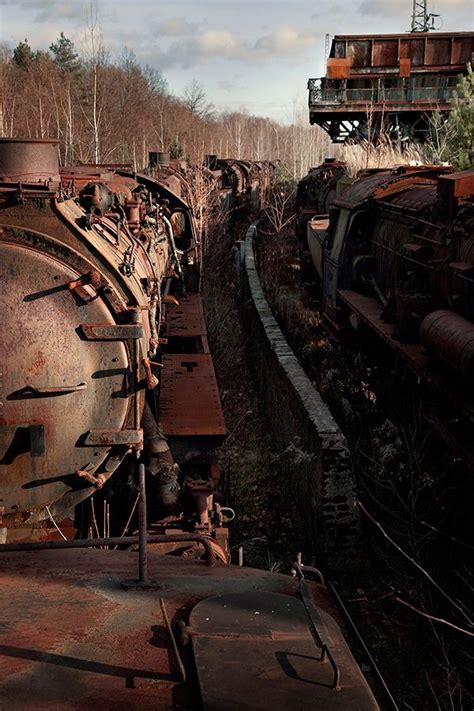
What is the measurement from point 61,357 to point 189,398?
201cm

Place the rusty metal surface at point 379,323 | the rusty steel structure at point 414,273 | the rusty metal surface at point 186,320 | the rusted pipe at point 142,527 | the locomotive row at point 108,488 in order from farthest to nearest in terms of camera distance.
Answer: the rusty metal surface at point 186,320 → the rusty metal surface at point 379,323 → the rusty steel structure at point 414,273 → the rusted pipe at point 142,527 → the locomotive row at point 108,488

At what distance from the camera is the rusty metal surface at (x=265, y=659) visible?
237 centimetres

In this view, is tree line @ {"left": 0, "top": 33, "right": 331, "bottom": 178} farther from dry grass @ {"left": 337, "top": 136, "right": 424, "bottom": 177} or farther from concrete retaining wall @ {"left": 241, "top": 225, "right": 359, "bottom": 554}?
concrete retaining wall @ {"left": 241, "top": 225, "right": 359, "bottom": 554}

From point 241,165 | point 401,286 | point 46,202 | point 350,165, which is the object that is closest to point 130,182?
point 401,286

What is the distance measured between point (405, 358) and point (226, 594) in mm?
5436

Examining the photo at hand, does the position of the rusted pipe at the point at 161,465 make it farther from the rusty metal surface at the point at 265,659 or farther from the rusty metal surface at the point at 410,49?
the rusty metal surface at the point at 410,49

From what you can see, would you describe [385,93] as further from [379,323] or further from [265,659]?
[265,659]

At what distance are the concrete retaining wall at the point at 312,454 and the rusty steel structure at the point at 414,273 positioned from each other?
1.08 m

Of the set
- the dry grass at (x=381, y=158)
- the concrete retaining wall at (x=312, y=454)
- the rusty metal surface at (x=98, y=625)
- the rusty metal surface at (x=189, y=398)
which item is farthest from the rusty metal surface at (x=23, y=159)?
the dry grass at (x=381, y=158)

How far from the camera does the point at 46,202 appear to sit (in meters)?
5.05

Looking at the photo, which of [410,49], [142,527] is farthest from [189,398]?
[410,49]

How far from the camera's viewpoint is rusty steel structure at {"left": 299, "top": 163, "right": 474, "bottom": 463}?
688cm

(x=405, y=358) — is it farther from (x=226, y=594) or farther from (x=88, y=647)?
(x=88, y=647)

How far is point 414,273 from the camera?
28.6 ft
